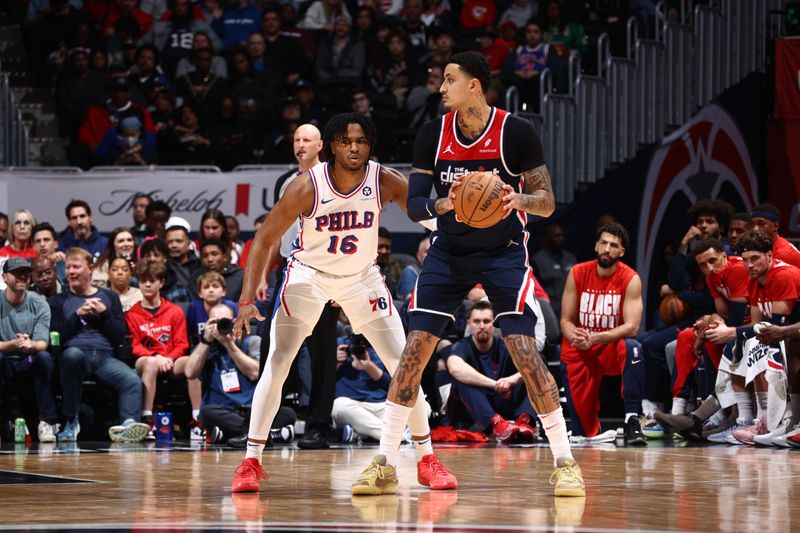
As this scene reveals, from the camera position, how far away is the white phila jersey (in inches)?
262

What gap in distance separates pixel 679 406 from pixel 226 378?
385 centimetres

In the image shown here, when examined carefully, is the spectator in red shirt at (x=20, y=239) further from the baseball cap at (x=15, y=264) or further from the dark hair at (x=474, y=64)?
the dark hair at (x=474, y=64)

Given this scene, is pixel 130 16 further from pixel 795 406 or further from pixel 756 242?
pixel 795 406

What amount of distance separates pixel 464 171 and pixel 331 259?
2.97ft

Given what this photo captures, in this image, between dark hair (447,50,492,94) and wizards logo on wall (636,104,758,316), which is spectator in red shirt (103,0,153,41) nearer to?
wizards logo on wall (636,104,758,316)

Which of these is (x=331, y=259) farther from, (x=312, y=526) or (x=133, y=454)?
(x=133, y=454)

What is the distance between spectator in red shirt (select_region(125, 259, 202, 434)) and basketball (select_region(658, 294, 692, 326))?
4245mm

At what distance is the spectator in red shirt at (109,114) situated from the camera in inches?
636

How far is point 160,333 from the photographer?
37.6 feet

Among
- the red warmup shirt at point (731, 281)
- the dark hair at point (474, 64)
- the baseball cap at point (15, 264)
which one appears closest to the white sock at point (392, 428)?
the dark hair at point (474, 64)

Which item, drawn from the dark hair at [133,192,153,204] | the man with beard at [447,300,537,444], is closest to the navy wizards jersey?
the man with beard at [447,300,537,444]

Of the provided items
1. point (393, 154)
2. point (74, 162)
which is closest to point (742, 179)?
point (393, 154)

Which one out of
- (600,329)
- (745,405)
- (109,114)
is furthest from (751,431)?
(109,114)

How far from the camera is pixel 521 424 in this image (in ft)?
35.2
